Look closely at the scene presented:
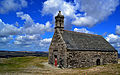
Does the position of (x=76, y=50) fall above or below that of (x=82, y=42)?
below

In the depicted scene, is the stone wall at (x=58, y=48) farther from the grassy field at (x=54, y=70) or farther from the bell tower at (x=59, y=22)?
the grassy field at (x=54, y=70)

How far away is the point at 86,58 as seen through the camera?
2741 cm

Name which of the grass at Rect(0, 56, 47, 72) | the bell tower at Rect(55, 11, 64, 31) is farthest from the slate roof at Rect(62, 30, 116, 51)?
the grass at Rect(0, 56, 47, 72)

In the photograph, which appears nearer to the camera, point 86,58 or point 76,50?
point 76,50

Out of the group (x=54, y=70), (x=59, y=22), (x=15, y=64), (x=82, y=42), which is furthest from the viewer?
(x=82, y=42)

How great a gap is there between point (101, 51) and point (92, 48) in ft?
9.43

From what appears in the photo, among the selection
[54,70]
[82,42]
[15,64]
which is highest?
[82,42]

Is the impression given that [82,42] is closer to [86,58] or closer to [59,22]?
[86,58]

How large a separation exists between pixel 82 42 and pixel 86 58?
404 cm

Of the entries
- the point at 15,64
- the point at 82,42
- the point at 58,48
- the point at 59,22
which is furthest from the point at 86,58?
the point at 15,64

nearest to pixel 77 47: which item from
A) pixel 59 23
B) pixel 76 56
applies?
pixel 76 56

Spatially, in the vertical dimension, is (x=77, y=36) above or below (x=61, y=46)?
above

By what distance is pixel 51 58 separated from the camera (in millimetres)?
30375

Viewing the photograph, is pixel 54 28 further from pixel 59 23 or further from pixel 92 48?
pixel 92 48
